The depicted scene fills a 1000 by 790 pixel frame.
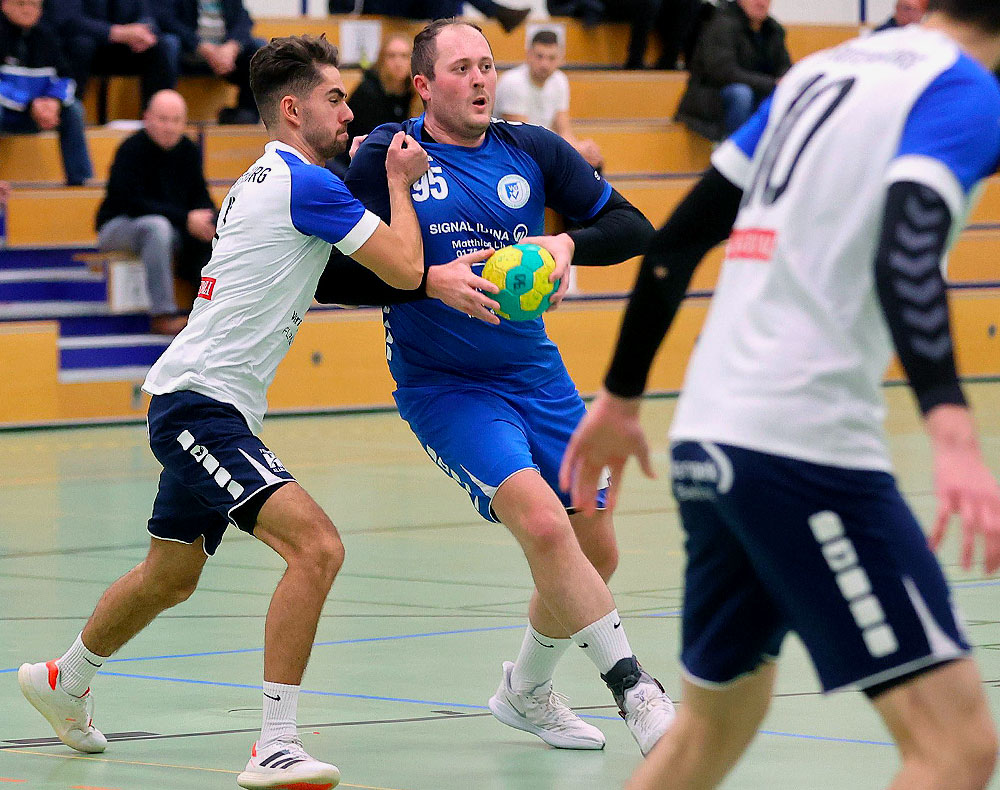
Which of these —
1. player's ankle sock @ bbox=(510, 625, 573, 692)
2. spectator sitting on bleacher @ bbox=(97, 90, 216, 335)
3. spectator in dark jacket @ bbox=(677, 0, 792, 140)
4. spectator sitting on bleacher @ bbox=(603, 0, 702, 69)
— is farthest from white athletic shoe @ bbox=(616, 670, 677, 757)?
spectator sitting on bleacher @ bbox=(603, 0, 702, 69)

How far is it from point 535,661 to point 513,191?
1407 millimetres

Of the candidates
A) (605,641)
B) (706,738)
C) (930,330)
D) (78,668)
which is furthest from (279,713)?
(930,330)

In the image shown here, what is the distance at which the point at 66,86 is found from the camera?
49.0 ft

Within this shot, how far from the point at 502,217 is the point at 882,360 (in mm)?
2649

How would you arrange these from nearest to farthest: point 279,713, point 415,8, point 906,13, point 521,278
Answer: point 279,713
point 521,278
point 415,8
point 906,13

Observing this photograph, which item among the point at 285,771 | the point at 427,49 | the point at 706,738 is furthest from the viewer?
the point at 427,49

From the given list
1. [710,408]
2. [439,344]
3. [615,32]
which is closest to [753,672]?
[710,408]

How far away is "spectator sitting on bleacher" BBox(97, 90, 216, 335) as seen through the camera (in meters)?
14.2

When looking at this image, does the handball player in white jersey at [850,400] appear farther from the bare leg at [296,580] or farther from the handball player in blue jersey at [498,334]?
the handball player in blue jersey at [498,334]

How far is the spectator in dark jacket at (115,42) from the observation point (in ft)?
50.6

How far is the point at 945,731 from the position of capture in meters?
2.76

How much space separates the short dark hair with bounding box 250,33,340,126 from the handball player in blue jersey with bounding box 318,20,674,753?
0.37m

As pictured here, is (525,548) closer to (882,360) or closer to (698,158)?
(882,360)

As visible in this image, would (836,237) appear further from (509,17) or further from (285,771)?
(509,17)
